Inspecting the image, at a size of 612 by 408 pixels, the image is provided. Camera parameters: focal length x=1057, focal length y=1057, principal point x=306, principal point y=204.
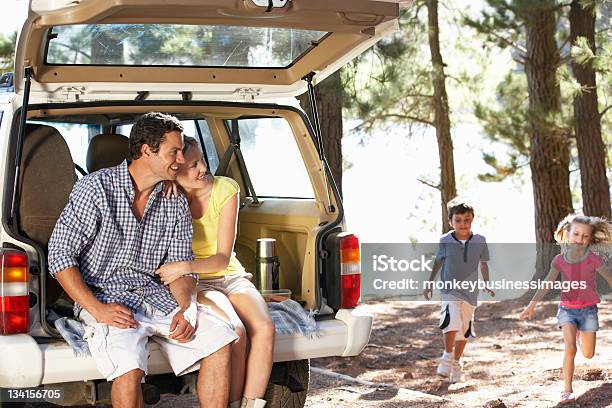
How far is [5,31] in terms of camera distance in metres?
11.2

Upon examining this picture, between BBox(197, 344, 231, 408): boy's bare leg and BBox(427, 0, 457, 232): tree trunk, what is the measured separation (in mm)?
9659

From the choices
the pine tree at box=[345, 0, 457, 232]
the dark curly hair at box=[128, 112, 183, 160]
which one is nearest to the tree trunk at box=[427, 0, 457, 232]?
the pine tree at box=[345, 0, 457, 232]

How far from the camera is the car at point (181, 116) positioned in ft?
13.9

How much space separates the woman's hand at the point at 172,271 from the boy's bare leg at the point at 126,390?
0.54 metres

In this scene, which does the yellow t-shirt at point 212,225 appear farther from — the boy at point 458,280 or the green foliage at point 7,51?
the green foliage at point 7,51

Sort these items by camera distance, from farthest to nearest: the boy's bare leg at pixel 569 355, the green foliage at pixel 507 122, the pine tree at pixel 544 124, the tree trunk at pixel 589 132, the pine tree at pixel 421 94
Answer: the pine tree at pixel 421 94, the green foliage at pixel 507 122, the pine tree at pixel 544 124, the tree trunk at pixel 589 132, the boy's bare leg at pixel 569 355

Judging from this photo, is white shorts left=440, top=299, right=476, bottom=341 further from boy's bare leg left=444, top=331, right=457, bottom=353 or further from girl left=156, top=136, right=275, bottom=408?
girl left=156, top=136, right=275, bottom=408

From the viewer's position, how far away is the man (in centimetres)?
425

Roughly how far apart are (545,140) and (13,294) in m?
8.90

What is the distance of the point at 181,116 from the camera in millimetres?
5852

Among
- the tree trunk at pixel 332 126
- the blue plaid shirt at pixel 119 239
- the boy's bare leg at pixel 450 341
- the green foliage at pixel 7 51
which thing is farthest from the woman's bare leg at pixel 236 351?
the green foliage at pixel 7 51

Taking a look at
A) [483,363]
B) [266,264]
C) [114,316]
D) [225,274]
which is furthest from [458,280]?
[114,316]

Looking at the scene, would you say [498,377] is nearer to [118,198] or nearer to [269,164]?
[269,164]

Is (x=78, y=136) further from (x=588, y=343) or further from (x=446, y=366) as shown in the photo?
(x=588, y=343)
